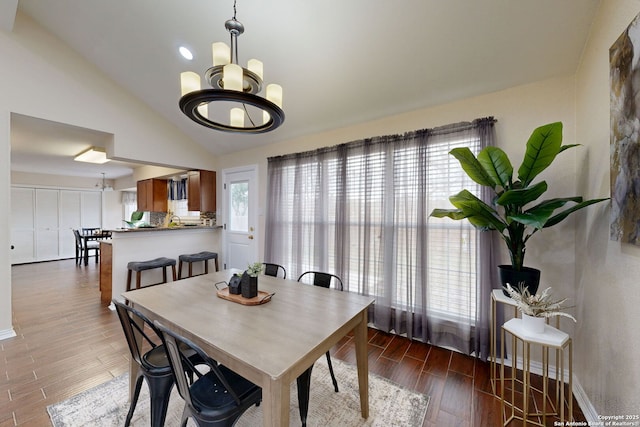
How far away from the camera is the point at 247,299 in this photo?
165cm

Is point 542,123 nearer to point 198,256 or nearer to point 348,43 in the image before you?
point 348,43

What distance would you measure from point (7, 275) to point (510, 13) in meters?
5.15

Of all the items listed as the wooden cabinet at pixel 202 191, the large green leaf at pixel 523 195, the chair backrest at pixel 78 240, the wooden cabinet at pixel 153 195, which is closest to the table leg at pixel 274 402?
the large green leaf at pixel 523 195

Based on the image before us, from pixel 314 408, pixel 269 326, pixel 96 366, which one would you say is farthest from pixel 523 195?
pixel 96 366

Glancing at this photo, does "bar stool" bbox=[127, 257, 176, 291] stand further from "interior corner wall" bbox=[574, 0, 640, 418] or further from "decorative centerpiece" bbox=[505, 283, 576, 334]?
"interior corner wall" bbox=[574, 0, 640, 418]

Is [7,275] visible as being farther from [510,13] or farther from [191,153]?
[510,13]

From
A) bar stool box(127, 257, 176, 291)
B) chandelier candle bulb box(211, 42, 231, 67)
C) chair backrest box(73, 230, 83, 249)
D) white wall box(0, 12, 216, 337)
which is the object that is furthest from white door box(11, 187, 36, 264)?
chandelier candle bulb box(211, 42, 231, 67)

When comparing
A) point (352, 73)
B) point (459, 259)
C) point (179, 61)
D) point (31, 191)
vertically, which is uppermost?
point (179, 61)

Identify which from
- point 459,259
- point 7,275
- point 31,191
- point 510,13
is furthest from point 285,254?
point 31,191

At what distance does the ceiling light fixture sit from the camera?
454 centimetres

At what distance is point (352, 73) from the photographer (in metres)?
2.44

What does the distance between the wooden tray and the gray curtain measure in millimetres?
1466

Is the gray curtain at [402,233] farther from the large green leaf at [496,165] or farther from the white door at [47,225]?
the white door at [47,225]

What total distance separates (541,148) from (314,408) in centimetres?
225
